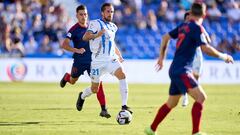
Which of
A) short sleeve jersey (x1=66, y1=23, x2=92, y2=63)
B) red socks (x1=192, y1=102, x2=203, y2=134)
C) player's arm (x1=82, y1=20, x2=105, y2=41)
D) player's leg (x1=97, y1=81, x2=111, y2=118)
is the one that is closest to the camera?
red socks (x1=192, y1=102, x2=203, y2=134)

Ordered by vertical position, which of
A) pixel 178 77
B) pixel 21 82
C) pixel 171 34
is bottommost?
pixel 21 82

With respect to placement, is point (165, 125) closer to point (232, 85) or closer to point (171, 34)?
point (171, 34)

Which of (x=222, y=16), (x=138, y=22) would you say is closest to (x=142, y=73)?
(x=138, y=22)

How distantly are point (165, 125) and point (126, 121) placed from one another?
0.80 m

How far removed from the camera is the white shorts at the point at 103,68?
14.5m

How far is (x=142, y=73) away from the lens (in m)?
31.0

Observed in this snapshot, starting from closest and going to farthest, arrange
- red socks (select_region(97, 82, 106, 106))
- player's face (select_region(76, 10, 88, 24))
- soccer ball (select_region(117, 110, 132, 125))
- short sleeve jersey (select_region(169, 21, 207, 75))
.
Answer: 1. short sleeve jersey (select_region(169, 21, 207, 75))
2. soccer ball (select_region(117, 110, 132, 125))
3. red socks (select_region(97, 82, 106, 106))
4. player's face (select_region(76, 10, 88, 24))

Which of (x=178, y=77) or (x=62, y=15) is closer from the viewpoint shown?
(x=178, y=77)

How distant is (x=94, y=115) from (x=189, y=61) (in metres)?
5.08

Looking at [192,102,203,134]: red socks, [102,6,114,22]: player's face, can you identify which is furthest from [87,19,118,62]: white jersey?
[192,102,203,134]: red socks

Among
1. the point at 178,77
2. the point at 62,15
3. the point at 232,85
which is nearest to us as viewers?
the point at 178,77

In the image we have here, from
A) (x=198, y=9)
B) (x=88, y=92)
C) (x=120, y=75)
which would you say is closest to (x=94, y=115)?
(x=88, y=92)

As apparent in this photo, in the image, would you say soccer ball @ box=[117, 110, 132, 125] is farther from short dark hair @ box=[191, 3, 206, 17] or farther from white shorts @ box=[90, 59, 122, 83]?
short dark hair @ box=[191, 3, 206, 17]

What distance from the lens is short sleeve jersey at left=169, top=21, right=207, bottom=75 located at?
10.9m
